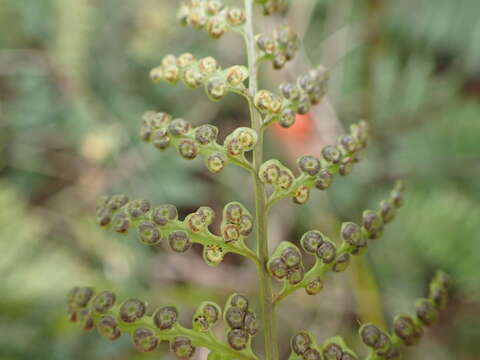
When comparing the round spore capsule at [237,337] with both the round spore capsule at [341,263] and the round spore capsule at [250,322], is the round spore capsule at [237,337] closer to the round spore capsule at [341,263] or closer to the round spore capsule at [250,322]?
the round spore capsule at [250,322]

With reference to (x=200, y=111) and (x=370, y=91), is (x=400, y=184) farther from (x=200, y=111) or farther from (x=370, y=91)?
(x=200, y=111)

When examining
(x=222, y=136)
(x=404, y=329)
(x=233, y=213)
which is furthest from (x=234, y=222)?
(x=222, y=136)

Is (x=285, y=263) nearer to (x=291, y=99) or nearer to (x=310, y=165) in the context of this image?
(x=310, y=165)

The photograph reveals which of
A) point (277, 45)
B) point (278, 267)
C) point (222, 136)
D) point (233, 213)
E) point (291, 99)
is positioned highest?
point (222, 136)

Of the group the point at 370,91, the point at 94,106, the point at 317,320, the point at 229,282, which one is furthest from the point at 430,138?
the point at 94,106

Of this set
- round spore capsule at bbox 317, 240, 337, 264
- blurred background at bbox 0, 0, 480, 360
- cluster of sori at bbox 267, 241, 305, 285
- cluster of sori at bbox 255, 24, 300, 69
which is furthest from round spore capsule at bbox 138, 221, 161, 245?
blurred background at bbox 0, 0, 480, 360
